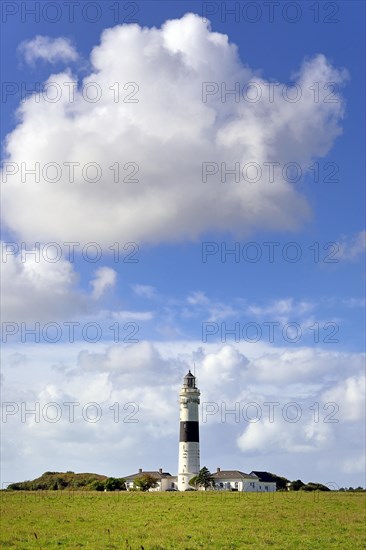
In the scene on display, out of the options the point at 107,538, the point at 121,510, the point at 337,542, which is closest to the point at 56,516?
the point at 121,510

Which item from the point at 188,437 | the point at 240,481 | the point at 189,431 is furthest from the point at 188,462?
the point at 240,481

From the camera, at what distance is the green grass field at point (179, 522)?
39.2 metres

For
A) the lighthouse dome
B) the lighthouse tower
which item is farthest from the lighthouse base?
the lighthouse dome

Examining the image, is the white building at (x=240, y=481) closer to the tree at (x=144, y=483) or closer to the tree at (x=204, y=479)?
the tree at (x=204, y=479)

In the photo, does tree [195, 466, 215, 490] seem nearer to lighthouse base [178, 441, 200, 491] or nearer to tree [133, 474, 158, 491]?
lighthouse base [178, 441, 200, 491]

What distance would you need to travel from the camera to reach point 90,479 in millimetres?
107188

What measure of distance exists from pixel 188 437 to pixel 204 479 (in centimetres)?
665

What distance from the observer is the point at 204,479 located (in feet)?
331

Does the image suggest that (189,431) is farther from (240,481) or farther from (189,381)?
(240,481)

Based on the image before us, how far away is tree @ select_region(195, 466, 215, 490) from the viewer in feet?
330

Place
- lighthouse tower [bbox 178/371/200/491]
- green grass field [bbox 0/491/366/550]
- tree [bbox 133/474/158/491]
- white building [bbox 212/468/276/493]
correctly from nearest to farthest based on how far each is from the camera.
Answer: green grass field [bbox 0/491/366/550], tree [bbox 133/474/158/491], lighthouse tower [bbox 178/371/200/491], white building [bbox 212/468/276/493]

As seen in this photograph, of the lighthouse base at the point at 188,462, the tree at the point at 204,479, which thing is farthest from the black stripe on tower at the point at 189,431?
the tree at the point at 204,479

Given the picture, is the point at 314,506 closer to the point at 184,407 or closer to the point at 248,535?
the point at 248,535

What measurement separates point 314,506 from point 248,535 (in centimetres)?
2145
